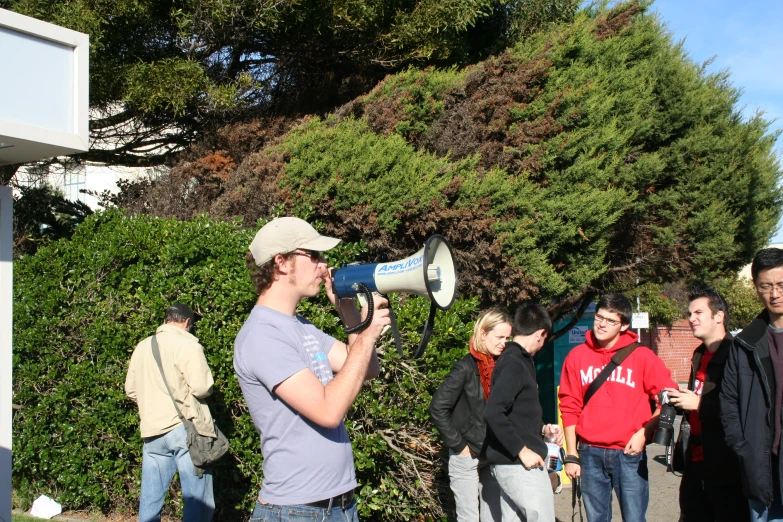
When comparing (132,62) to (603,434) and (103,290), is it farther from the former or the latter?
(603,434)

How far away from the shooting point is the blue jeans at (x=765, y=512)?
3.43 m

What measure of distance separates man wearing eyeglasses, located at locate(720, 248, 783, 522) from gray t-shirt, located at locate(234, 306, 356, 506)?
212 cm

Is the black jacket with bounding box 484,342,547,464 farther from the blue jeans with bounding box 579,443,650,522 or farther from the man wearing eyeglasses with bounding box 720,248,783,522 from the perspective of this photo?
the man wearing eyeglasses with bounding box 720,248,783,522

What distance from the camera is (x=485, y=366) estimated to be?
4.84 metres

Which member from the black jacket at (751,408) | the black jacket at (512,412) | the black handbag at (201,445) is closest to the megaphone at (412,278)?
the black jacket at (512,412)

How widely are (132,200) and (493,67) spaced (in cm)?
484

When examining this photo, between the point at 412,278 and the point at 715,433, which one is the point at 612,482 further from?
the point at 412,278

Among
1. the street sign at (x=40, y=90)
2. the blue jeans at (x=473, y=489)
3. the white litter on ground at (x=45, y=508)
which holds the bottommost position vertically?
the white litter on ground at (x=45, y=508)

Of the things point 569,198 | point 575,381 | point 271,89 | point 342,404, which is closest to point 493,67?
point 569,198

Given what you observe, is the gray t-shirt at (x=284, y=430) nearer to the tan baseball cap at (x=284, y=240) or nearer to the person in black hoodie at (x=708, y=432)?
the tan baseball cap at (x=284, y=240)

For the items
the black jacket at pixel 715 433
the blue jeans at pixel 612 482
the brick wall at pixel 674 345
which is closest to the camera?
the black jacket at pixel 715 433

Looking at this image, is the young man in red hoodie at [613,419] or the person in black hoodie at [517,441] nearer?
the person in black hoodie at [517,441]

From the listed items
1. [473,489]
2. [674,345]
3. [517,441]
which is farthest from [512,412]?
[674,345]

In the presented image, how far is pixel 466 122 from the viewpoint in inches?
297
